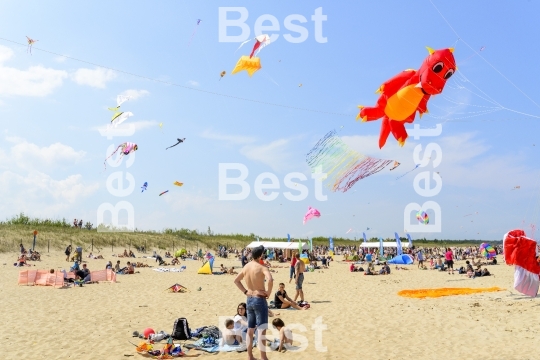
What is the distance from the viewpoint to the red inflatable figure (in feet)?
28.0

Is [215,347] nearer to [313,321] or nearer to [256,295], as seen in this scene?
[256,295]

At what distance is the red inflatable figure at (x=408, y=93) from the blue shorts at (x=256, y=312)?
18.4 ft

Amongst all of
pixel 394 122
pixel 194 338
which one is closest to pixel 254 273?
pixel 194 338

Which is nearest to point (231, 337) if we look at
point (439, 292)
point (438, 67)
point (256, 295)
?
point (256, 295)

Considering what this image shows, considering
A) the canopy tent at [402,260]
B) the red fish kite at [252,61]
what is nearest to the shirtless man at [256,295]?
the red fish kite at [252,61]

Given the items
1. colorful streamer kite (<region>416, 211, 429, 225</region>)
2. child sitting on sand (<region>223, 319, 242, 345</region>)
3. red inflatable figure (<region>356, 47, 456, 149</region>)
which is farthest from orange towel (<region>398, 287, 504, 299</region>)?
colorful streamer kite (<region>416, 211, 429, 225</region>)

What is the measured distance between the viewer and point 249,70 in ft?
38.0

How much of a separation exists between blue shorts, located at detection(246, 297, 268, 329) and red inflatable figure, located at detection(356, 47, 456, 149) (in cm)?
559

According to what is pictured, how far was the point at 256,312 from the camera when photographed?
5.48m

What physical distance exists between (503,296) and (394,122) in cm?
593

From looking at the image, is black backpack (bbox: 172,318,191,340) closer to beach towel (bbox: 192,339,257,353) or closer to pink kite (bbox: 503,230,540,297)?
beach towel (bbox: 192,339,257,353)

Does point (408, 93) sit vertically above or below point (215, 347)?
above

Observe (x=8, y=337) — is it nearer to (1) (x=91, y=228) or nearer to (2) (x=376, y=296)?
(2) (x=376, y=296)

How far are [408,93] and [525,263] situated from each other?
5.83m
